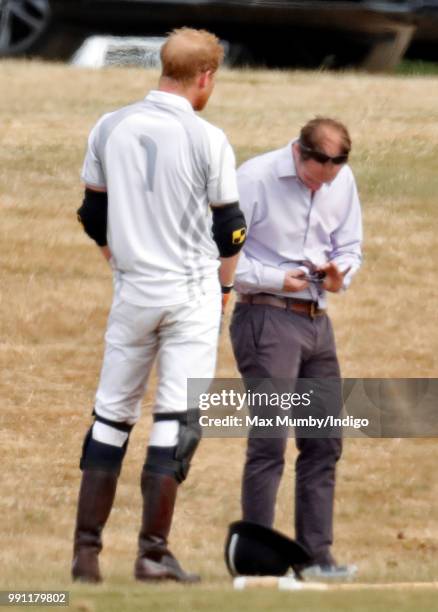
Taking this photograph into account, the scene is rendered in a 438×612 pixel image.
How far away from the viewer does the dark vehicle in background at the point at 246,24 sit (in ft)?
61.9

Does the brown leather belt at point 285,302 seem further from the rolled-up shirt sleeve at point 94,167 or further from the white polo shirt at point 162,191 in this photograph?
the rolled-up shirt sleeve at point 94,167

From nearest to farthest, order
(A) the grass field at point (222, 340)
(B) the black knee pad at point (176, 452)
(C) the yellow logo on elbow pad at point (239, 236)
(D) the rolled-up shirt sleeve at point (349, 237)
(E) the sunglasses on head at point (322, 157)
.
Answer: (B) the black knee pad at point (176, 452)
(C) the yellow logo on elbow pad at point (239, 236)
(E) the sunglasses on head at point (322, 157)
(D) the rolled-up shirt sleeve at point (349, 237)
(A) the grass field at point (222, 340)

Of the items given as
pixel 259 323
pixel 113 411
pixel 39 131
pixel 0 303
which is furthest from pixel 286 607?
pixel 39 131

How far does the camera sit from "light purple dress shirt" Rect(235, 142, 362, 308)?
23.3 feet

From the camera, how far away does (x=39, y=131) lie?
16.5 metres

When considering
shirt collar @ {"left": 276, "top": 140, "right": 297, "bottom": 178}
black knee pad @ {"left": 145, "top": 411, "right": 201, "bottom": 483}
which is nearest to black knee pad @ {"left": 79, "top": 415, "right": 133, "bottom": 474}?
black knee pad @ {"left": 145, "top": 411, "right": 201, "bottom": 483}

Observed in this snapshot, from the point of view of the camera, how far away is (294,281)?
6.98 m

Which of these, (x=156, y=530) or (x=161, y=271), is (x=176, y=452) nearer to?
(x=156, y=530)

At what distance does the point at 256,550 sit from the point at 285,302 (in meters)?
1.11

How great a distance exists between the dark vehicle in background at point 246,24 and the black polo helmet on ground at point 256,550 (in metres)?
12.8

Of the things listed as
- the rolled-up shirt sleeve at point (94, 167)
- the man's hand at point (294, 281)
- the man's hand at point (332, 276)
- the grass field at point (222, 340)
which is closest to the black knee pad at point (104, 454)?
the grass field at point (222, 340)

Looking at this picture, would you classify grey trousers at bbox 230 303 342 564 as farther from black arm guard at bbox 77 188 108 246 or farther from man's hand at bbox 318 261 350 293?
black arm guard at bbox 77 188 108 246

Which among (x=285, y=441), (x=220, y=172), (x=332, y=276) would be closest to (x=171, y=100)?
(x=220, y=172)

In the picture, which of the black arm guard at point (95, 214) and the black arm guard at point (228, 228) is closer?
the black arm guard at point (228, 228)
